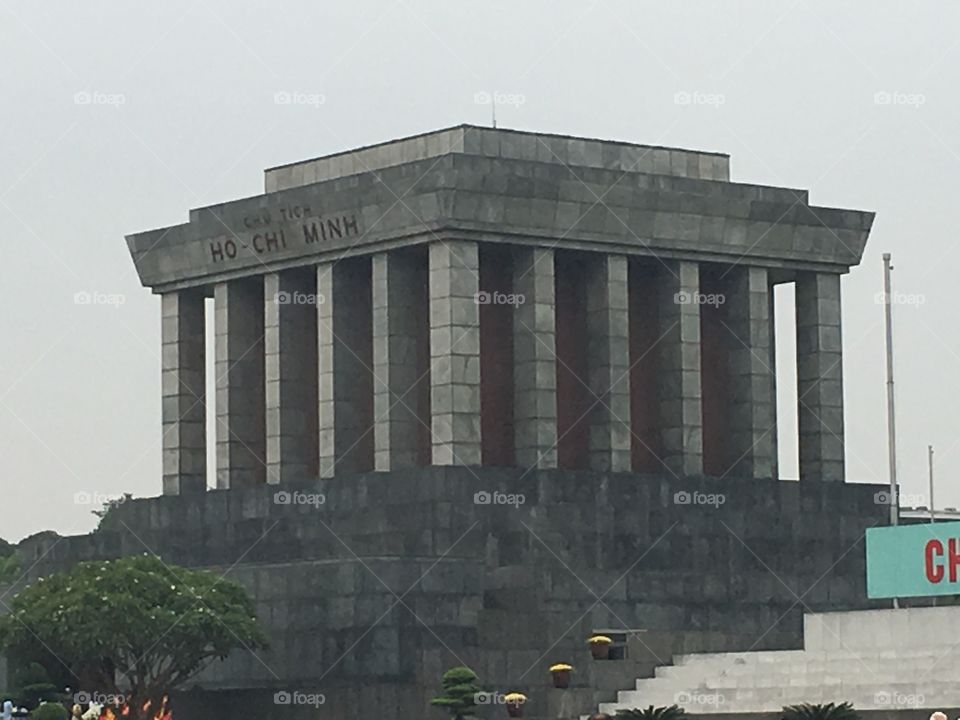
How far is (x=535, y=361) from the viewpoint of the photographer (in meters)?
84.2

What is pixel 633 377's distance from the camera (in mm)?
89375

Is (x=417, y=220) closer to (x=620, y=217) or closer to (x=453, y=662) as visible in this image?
(x=620, y=217)

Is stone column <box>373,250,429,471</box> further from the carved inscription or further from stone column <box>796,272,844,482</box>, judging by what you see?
stone column <box>796,272,844,482</box>

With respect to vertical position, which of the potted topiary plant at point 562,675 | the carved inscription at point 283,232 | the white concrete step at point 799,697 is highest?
the carved inscription at point 283,232

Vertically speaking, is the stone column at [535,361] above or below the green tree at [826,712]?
above

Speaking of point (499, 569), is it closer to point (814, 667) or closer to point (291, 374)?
point (814, 667)

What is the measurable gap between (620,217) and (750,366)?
6.85m

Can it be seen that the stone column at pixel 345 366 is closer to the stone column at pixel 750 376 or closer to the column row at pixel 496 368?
the column row at pixel 496 368

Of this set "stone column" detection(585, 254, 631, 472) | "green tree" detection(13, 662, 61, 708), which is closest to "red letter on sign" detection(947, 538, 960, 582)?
"stone column" detection(585, 254, 631, 472)

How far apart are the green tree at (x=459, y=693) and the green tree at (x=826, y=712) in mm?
8775

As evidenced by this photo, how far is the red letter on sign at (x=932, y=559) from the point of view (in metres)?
67.8

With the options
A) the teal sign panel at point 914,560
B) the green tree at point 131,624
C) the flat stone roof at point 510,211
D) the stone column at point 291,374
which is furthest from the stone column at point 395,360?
the teal sign panel at point 914,560

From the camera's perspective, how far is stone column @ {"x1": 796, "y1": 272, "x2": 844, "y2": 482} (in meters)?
90.9

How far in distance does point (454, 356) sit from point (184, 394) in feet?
46.1
